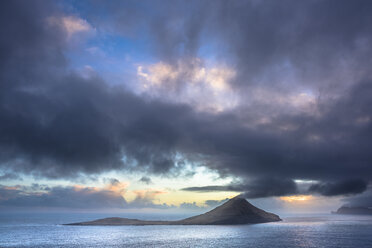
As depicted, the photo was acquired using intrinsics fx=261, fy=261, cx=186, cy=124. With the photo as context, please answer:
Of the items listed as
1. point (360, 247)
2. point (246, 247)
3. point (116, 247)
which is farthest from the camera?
point (116, 247)

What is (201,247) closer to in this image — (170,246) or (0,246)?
(170,246)

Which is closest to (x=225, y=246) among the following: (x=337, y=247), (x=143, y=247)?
(x=143, y=247)

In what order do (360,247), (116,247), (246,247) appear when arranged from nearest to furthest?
(360,247) → (246,247) → (116,247)

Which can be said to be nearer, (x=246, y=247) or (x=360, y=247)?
(x=360, y=247)

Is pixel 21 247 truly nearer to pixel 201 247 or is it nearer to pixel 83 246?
pixel 83 246

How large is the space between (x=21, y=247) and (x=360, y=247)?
186 meters

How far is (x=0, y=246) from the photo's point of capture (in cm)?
15562

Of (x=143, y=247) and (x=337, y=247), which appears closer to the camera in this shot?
(x=337, y=247)

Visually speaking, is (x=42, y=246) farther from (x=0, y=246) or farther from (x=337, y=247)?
(x=337, y=247)

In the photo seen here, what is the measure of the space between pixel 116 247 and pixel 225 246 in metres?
63.0

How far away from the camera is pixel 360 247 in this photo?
5212 inches

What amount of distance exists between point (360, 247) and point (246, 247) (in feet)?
186

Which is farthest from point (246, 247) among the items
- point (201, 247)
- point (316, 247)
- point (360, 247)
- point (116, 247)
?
point (116, 247)

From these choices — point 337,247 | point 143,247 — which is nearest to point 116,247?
point 143,247
